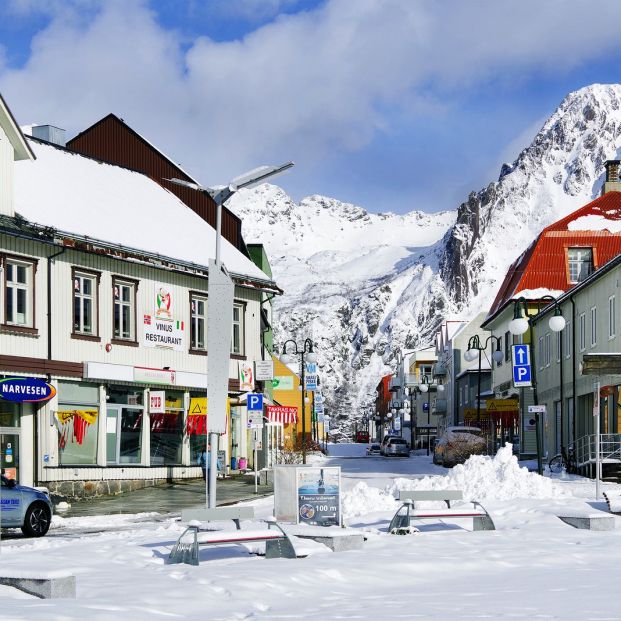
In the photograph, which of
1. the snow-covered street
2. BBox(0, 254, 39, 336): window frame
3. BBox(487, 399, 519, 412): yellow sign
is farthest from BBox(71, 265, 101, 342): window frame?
BBox(487, 399, 519, 412): yellow sign

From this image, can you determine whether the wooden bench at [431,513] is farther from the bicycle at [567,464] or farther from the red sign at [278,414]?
the bicycle at [567,464]

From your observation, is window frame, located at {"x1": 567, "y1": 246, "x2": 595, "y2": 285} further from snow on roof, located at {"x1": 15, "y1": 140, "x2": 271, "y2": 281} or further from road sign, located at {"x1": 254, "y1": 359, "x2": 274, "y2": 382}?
road sign, located at {"x1": 254, "y1": 359, "x2": 274, "y2": 382}

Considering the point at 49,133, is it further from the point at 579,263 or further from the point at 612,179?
the point at 612,179

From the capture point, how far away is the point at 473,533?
20.5 m

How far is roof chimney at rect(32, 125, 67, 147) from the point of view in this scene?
45.6 m

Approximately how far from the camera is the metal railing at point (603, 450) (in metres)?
38.9

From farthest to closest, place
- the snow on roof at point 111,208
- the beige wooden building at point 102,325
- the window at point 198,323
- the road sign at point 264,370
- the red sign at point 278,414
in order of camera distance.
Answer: the red sign at point 278,414 → the window at point 198,323 → the road sign at point 264,370 → the snow on roof at point 111,208 → the beige wooden building at point 102,325

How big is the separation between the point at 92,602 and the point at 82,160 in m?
33.0

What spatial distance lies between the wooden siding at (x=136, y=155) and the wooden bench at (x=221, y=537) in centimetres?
3202

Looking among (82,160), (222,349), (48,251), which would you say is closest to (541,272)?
(82,160)

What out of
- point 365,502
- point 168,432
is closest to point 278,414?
point 168,432

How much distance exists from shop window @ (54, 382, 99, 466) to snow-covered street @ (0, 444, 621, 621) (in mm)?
10604

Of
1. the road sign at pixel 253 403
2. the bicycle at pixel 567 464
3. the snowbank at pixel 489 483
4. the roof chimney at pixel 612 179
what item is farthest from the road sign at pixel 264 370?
the roof chimney at pixel 612 179

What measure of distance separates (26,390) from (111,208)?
10.6 meters
